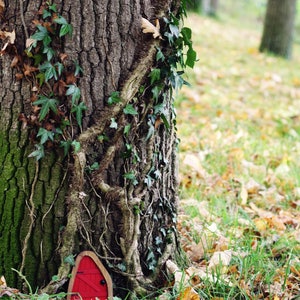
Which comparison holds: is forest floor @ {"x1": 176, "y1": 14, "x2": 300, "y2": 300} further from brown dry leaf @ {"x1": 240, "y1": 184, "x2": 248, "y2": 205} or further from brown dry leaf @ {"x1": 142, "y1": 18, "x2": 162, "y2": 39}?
brown dry leaf @ {"x1": 142, "y1": 18, "x2": 162, "y2": 39}

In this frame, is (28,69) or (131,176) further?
(131,176)

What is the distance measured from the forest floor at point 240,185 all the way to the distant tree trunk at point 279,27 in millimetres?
2159

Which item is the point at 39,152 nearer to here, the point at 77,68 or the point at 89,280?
the point at 77,68

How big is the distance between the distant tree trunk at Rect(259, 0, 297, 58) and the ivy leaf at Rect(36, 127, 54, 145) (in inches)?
313

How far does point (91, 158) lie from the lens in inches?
→ 83.9

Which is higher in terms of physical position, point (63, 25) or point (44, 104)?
point (63, 25)

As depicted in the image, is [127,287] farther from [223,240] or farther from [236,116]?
[236,116]

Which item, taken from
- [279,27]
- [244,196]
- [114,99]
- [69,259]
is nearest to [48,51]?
[114,99]

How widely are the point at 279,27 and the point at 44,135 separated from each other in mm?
8072

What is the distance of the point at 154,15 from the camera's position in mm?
2131

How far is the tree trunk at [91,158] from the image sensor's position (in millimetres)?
2057

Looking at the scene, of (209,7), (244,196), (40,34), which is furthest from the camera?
(209,7)

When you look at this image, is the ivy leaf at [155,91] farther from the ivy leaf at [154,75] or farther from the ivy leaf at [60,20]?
the ivy leaf at [60,20]

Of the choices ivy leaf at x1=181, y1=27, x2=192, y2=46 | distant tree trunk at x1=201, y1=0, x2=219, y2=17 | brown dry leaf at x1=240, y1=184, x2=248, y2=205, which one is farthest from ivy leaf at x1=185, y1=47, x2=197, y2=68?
distant tree trunk at x1=201, y1=0, x2=219, y2=17
